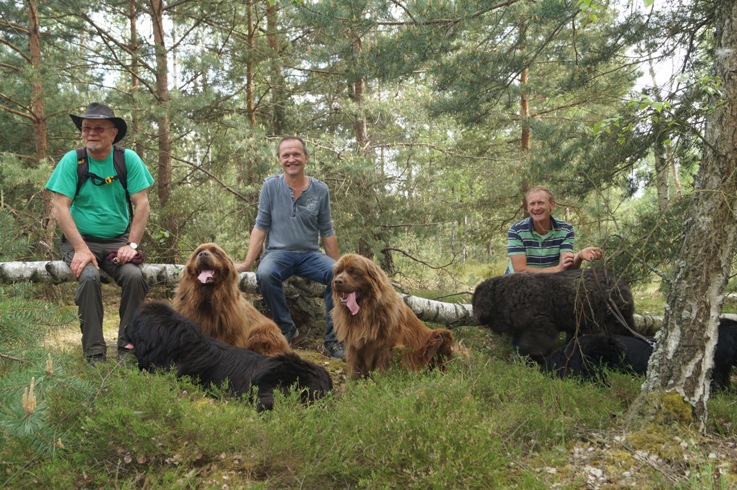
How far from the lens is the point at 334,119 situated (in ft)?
46.4

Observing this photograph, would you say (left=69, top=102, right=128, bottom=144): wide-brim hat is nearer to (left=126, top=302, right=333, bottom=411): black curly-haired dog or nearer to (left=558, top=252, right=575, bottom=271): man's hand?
(left=126, top=302, right=333, bottom=411): black curly-haired dog

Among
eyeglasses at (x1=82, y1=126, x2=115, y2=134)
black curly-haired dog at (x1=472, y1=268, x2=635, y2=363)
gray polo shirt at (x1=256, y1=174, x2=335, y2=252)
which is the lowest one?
black curly-haired dog at (x1=472, y1=268, x2=635, y2=363)

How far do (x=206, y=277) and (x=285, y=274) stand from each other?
1338 millimetres

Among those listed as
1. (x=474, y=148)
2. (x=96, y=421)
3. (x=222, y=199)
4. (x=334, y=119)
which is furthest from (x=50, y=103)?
(x=474, y=148)

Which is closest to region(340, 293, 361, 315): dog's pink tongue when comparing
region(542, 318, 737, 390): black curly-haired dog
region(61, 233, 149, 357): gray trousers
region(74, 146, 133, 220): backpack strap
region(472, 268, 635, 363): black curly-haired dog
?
region(472, 268, 635, 363): black curly-haired dog

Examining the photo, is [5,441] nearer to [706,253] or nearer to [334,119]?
[706,253]

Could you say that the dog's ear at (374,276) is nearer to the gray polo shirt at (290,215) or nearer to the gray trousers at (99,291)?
the gray polo shirt at (290,215)

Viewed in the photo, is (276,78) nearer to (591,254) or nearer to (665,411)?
(591,254)

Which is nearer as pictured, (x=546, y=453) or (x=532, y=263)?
(x=546, y=453)

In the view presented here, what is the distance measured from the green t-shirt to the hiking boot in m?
2.74

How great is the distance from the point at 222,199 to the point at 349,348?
633cm

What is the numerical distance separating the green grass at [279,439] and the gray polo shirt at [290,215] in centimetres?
292

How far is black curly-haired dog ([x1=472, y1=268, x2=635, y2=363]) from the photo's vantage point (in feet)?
17.8

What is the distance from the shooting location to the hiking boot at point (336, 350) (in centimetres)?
637
